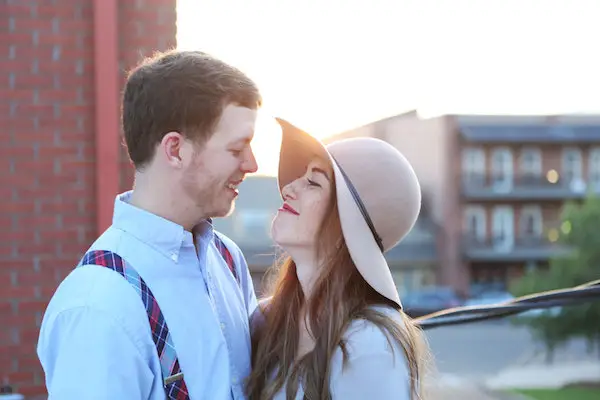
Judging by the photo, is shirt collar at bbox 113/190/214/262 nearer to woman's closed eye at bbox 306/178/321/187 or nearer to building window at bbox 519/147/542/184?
woman's closed eye at bbox 306/178/321/187

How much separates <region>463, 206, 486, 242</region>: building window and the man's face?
42.0 meters

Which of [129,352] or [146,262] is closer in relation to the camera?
[129,352]

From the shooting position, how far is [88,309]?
1.69 meters

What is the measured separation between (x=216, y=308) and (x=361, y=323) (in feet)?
1.11

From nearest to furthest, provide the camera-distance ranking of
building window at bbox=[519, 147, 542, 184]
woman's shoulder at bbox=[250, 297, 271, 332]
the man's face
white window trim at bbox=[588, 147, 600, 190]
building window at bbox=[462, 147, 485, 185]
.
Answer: the man's face
woman's shoulder at bbox=[250, 297, 271, 332]
building window at bbox=[462, 147, 485, 185]
building window at bbox=[519, 147, 542, 184]
white window trim at bbox=[588, 147, 600, 190]

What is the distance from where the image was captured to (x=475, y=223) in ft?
144

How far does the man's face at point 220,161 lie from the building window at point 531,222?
144 ft

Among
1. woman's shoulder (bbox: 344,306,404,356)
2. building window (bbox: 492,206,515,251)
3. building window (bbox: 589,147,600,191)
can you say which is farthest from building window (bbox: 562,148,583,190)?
woman's shoulder (bbox: 344,306,404,356)

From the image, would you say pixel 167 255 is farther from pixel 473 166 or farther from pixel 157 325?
pixel 473 166

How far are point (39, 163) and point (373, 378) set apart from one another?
7.58 feet

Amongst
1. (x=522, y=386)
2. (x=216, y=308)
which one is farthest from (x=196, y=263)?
(x=522, y=386)

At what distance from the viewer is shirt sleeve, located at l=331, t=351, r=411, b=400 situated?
73.5 inches

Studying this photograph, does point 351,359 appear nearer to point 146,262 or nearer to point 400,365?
point 400,365

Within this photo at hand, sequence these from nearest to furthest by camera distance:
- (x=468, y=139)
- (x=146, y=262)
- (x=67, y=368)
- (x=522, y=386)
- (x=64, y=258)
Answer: (x=67, y=368), (x=146, y=262), (x=64, y=258), (x=522, y=386), (x=468, y=139)
